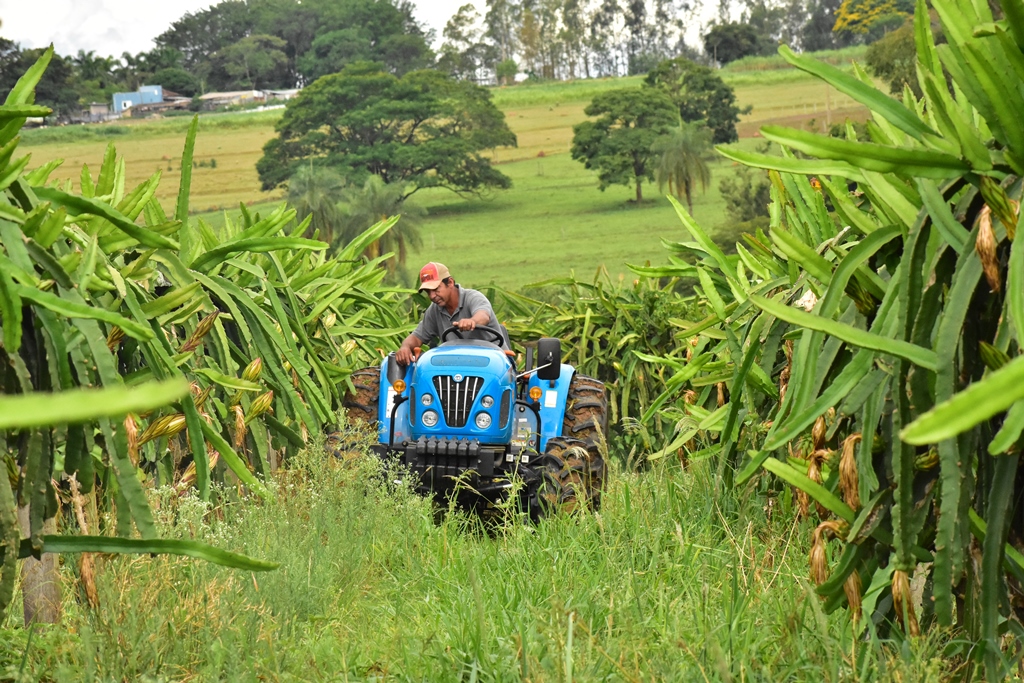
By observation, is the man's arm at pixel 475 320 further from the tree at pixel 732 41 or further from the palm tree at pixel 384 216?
the tree at pixel 732 41

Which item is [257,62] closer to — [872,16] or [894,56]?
[872,16]

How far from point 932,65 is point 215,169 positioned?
175ft

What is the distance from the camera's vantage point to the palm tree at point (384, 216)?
30547 millimetres

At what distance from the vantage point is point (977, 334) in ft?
7.97

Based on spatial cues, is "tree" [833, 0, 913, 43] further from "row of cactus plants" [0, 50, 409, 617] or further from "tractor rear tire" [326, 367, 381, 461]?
"row of cactus plants" [0, 50, 409, 617]

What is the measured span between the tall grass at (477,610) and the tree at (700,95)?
46.4 metres

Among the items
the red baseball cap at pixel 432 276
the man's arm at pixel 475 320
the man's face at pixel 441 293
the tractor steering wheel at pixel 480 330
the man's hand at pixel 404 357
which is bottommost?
the man's hand at pixel 404 357

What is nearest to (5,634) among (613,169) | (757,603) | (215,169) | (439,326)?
(757,603)

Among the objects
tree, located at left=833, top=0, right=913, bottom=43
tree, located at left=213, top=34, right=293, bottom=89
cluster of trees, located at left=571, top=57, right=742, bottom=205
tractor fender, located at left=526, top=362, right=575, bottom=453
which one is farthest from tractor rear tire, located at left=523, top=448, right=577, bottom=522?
tree, located at left=213, top=34, right=293, bottom=89

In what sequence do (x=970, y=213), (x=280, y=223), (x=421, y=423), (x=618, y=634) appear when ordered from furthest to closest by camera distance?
1. (x=421, y=423)
2. (x=280, y=223)
3. (x=618, y=634)
4. (x=970, y=213)

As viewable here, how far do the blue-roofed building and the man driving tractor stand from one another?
59.4 meters

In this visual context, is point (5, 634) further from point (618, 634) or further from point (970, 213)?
point (970, 213)

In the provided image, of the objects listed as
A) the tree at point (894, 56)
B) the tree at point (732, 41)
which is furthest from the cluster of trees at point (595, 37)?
the tree at point (894, 56)

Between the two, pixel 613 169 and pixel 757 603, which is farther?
pixel 613 169
